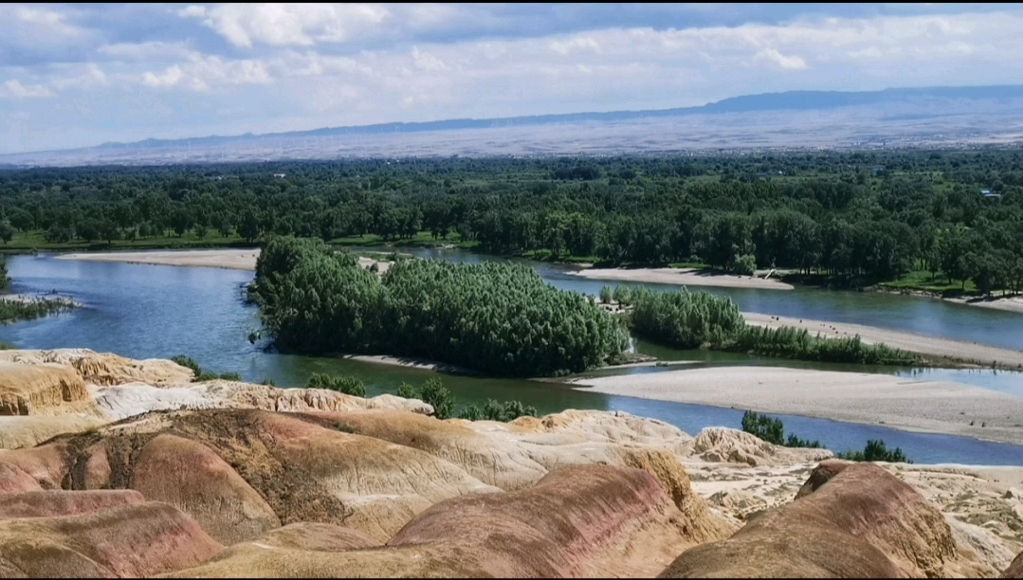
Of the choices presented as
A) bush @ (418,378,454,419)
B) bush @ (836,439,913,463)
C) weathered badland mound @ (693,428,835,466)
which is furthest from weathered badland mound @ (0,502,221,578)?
bush @ (836,439,913,463)

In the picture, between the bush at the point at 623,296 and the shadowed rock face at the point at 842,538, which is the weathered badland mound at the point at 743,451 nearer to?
the shadowed rock face at the point at 842,538

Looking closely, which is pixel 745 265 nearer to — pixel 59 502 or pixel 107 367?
pixel 107 367

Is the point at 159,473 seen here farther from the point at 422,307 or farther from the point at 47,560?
the point at 422,307

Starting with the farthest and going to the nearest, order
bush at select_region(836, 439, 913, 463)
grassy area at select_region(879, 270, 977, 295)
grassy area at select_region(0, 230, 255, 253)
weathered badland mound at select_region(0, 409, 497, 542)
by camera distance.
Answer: grassy area at select_region(0, 230, 255, 253) < grassy area at select_region(879, 270, 977, 295) < bush at select_region(836, 439, 913, 463) < weathered badland mound at select_region(0, 409, 497, 542)

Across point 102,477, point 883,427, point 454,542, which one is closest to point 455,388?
point 883,427

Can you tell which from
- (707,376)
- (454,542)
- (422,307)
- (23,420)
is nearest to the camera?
(454,542)

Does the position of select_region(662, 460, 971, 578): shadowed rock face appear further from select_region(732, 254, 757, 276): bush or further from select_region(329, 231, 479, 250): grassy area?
select_region(329, 231, 479, 250): grassy area

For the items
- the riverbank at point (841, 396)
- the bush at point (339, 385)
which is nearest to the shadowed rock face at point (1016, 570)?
the riverbank at point (841, 396)
